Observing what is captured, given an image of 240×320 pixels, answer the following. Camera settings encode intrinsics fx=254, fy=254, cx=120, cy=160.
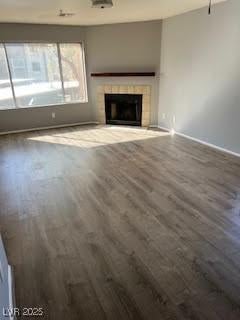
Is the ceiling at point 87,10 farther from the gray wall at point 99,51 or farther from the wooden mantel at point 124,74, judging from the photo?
the wooden mantel at point 124,74

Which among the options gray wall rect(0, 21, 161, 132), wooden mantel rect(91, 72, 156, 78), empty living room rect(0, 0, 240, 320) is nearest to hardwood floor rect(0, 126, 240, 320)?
empty living room rect(0, 0, 240, 320)

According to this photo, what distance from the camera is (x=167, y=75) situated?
5746 mm

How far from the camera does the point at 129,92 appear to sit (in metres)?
6.34

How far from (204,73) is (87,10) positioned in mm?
2345

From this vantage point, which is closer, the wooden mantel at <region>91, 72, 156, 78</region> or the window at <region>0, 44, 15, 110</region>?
the window at <region>0, 44, 15, 110</region>

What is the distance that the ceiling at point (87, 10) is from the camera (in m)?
3.77

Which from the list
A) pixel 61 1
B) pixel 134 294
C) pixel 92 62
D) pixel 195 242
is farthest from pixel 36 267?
A: pixel 92 62

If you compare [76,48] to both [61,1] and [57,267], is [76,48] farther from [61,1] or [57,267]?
[57,267]

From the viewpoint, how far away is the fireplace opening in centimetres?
643

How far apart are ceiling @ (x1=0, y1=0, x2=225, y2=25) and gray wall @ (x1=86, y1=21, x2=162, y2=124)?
0.36 metres

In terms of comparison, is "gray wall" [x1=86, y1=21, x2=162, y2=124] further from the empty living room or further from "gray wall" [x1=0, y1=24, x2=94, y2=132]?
"gray wall" [x1=0, y1=24, x2=94, y2=132]

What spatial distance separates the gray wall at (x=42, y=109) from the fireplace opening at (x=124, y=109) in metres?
0.50

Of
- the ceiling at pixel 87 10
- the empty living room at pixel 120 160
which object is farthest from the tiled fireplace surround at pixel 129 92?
the ceiling at pixel 87 10

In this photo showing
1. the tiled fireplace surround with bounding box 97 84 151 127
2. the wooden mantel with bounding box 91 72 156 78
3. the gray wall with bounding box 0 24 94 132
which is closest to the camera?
the gray wall with bounding box 0 24 94 132
